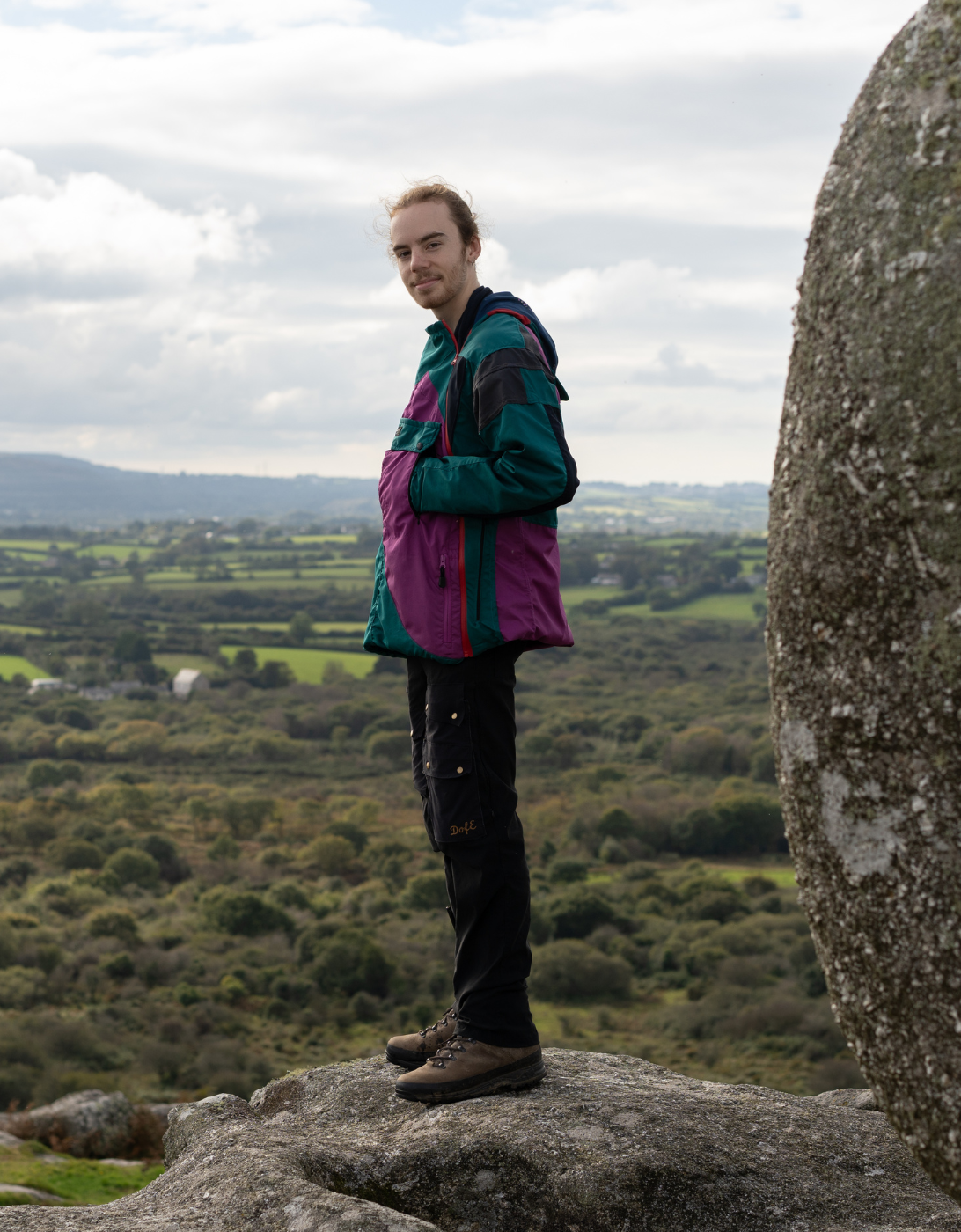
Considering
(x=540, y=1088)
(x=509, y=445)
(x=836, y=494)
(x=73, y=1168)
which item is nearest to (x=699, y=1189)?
(x=540, y=1088)

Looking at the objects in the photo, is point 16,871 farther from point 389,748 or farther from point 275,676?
point 275,676

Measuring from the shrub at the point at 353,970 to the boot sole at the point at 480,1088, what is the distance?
179ft

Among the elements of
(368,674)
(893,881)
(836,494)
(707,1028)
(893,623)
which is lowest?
(707,1028)

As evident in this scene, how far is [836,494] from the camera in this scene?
9.77 feet

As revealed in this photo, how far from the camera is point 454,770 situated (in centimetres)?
403

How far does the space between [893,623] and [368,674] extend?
114792 millimetres

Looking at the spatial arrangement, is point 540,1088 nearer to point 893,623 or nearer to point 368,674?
point 893,623

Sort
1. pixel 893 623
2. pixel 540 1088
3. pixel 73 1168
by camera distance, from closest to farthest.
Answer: pixel 893 623 < pixel 540 1088 < pixel 73 1168

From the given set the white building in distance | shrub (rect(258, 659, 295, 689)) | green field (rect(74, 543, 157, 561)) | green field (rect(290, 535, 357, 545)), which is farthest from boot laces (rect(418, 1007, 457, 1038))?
green field (rect(290, 535, 357, 545))

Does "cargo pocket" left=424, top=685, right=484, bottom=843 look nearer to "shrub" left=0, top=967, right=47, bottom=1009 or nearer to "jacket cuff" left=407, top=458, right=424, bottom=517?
"jacket cuff" left=407, top=458, right=424, bottom=517

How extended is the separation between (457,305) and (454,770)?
1800 millimetres

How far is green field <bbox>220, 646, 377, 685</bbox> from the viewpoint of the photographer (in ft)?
373

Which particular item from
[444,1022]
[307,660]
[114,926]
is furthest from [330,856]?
[444,1022]

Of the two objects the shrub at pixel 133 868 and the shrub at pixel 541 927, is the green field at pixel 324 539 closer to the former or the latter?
the shrub at pixel 133 868
